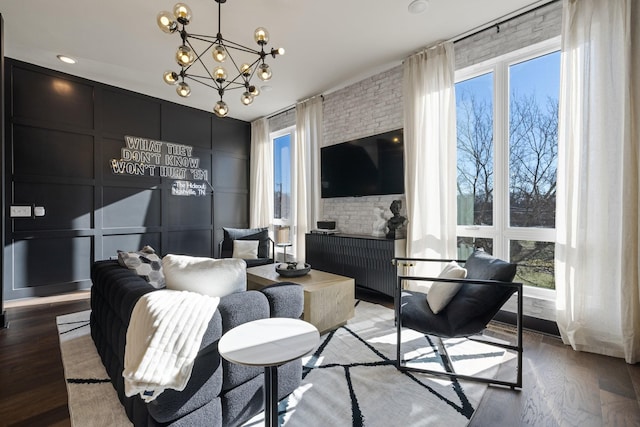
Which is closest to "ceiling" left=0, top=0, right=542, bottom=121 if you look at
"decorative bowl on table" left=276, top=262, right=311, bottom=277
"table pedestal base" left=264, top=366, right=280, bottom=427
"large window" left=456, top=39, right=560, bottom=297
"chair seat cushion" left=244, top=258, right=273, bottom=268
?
"large window" left=456, top=39, right=560, bottom=297

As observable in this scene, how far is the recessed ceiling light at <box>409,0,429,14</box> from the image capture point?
2.56 meters

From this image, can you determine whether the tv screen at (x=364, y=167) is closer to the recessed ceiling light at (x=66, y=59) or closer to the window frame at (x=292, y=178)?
the window frame at (x=292, y=178)

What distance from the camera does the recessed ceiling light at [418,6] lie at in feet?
8.41

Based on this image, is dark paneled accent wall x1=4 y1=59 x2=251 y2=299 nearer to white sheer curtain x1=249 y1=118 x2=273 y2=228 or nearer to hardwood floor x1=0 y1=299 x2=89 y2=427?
hardwood floor x1=0 y1=299 x2=89 y2=427

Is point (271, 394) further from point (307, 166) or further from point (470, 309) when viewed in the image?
point (307, 166)

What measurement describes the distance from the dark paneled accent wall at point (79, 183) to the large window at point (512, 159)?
4.41 meters

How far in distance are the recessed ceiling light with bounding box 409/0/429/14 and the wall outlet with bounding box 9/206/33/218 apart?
497 cm

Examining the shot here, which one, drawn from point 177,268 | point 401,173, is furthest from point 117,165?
point 401,173

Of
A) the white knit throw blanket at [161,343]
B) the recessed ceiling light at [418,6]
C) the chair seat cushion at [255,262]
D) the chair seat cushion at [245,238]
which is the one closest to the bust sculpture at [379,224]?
the chair seat cushion at [255,262]

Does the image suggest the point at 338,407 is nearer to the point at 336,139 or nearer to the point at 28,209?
the point at 336,139

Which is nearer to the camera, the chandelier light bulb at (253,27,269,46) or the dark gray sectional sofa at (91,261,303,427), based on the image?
the dark gray sectional sofa at (91,261,303,427)

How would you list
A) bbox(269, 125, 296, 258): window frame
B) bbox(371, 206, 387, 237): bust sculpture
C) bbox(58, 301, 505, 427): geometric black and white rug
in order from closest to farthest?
bbox(58, 301, 505, 427): geometric black and white rug
bbox(371, 206, 387, 237): bust sculpture
bbox(269, 125, 296, 258): window frame

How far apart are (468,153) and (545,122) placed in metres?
0.71

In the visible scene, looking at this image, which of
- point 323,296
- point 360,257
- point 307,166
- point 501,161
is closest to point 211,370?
point 323,296
